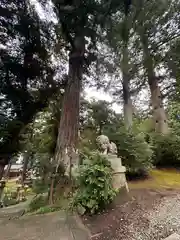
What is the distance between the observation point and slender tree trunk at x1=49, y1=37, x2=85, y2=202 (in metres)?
3.79

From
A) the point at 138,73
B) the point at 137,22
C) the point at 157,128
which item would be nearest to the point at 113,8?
the point at 137,22

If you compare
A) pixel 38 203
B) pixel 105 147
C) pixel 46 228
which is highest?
pixel 105 147

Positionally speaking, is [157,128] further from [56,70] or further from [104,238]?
[104,238]

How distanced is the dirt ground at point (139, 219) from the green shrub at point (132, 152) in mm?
1063

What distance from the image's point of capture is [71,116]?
4332mm

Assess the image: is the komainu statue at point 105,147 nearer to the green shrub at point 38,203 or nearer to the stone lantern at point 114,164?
Answer: the stone lantern at point 114,164

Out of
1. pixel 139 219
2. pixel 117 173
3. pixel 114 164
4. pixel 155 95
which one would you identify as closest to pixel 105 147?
pixel 114 164

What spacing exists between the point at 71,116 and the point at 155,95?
4733mm

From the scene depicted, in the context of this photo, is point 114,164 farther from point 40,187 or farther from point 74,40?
point 74,40

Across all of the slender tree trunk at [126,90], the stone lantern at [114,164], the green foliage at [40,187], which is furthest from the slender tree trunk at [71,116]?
the slender tree trunk at [126,90]

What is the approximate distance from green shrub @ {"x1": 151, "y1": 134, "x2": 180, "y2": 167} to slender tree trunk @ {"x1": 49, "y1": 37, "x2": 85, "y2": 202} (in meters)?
2.73

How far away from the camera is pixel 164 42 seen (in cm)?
706

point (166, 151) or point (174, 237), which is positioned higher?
point (166, 151)

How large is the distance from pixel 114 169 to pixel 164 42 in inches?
260
